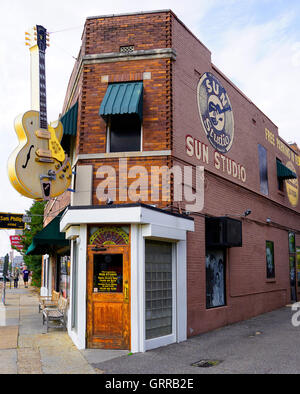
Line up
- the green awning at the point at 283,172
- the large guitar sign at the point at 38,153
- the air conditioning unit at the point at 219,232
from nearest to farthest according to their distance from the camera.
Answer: the large guitar sign at the point at 38,153 < the air conditioning unit at the point at 219,232 < the green awning at the point at 283,172

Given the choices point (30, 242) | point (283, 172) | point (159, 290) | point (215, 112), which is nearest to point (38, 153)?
point (159, 290)

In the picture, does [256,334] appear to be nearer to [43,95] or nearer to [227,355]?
[227,355]

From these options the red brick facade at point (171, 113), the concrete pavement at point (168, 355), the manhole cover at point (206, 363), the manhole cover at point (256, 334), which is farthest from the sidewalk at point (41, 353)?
the manhole cover at point (256, 334)

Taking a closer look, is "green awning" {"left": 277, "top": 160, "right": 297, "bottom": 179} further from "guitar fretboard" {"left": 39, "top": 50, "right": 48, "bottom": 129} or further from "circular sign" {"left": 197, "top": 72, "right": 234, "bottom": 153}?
"guitar fretboard" {"left": 39, "top": 50, "right": 48, "bottom": 129}

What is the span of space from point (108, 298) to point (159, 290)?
1283 millimetres

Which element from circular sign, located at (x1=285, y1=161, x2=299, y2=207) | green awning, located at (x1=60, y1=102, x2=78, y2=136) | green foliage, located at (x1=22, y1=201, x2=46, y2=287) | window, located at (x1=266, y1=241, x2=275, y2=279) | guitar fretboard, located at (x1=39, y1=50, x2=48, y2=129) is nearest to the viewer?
guitar fretboard, located at (x1=39, y1=50, x2=48, y2=129)

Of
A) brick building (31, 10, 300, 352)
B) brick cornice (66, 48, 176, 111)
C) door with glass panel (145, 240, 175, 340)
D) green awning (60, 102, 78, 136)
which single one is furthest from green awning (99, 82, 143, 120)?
door with glass panel (145, 240, 175, 340)

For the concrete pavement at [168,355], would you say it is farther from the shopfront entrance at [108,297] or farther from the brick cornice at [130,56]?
the brick cornice at [130,56]

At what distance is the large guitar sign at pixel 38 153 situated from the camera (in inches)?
357

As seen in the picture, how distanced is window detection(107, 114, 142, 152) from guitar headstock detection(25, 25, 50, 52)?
2.65 meters

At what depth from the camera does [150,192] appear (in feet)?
32.7

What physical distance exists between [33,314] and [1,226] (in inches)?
156

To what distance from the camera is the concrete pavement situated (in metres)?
7.21

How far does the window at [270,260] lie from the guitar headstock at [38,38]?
11.2 m
